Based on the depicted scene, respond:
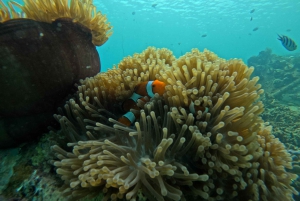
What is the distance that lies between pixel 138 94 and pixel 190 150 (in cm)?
64

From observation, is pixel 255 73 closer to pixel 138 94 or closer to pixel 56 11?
pixel 138 94

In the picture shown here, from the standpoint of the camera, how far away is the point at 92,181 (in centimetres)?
126

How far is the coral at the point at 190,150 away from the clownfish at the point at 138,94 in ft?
0.21

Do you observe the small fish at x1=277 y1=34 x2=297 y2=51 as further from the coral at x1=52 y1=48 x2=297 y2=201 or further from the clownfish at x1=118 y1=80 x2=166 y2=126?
the clownfish at x1=118 y1=80 x2=166 y2=126

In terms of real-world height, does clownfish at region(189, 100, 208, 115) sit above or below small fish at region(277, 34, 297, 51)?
below

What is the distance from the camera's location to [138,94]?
1800mm

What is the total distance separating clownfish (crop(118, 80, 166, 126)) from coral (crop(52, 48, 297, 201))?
6cm

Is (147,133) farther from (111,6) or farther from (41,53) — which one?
(111,6)

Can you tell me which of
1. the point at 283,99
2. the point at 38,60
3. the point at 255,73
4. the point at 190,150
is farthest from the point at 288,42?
the point at 38,60

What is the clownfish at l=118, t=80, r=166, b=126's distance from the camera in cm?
167

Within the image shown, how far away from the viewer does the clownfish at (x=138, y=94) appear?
1.67 metres

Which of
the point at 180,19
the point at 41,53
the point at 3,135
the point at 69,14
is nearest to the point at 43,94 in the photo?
the point at 41,53

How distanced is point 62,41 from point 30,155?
3.55 feet

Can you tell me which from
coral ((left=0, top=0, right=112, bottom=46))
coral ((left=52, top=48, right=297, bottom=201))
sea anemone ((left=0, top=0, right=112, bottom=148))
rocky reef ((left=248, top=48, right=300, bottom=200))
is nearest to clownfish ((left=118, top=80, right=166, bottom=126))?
coral ((left=52, top=48, right=297, bottom=201))
